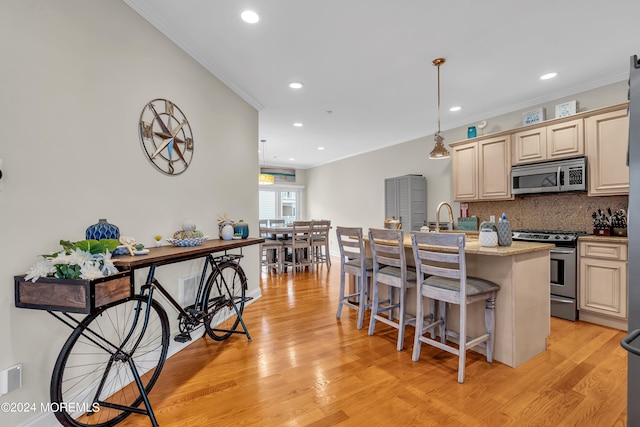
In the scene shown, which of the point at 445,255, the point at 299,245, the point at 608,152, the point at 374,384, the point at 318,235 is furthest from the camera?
the point at 318,235

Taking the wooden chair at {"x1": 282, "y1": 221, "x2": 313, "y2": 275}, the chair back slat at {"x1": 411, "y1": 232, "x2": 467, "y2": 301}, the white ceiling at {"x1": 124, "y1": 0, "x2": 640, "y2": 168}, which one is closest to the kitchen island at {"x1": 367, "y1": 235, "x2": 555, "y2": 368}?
the chair back slat at {"x1": 411, "y1": 232, "x2": 467, "y2": 301}

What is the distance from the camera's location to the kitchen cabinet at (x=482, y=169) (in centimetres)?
408

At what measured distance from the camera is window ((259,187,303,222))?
9.03m

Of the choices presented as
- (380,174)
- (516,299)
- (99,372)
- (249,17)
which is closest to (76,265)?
(99,372)

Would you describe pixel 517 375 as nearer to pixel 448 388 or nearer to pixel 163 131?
pixel 448 388

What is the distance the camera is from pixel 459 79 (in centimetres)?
344

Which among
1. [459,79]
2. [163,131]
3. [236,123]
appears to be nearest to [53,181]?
[163,131]

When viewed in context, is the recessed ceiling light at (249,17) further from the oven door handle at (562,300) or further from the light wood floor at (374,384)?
the oven door handle at (562,300)

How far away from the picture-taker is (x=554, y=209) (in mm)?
3895

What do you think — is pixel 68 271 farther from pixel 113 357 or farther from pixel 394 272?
pixel 394 272

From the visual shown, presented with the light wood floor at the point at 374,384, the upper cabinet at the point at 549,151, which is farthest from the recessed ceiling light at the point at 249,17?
the upper cabinet at the point at 549,151

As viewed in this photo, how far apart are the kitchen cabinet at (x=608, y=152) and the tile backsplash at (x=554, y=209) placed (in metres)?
0.32

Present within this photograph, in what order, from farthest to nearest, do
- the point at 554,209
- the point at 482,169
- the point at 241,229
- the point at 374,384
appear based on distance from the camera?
the point at 482,169 → the point at 554,209 → the point at 241,229 → the point at 374,384

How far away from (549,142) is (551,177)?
16.9 inches
